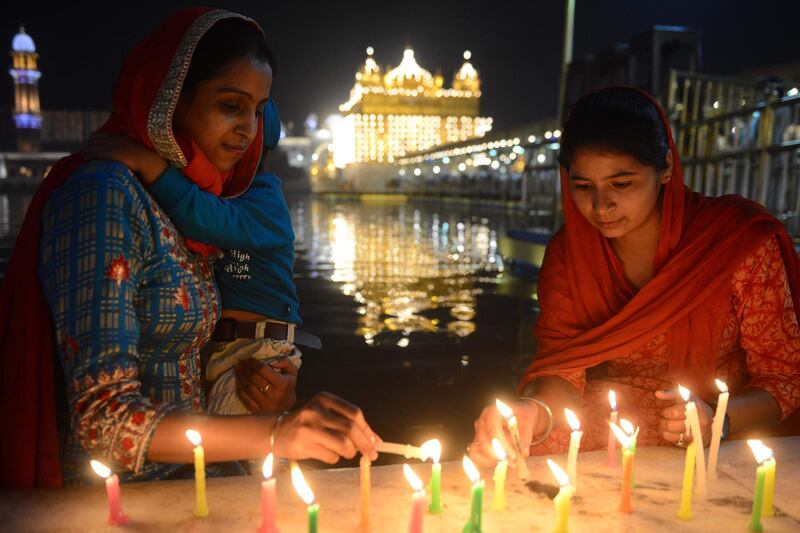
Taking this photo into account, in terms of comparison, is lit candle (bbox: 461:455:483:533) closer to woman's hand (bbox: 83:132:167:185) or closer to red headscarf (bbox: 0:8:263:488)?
red headscarf (bbox: 0:8:263:488)

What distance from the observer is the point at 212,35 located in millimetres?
1834

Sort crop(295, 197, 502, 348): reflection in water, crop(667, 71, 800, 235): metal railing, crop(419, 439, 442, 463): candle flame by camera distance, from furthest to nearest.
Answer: crop(295, 197, 502, 348): reflection in water → crop(667, 71, 800, 235): metal railing → crop(419, 439, 442, 463): candle flame

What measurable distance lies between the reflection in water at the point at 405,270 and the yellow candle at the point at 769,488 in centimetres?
488

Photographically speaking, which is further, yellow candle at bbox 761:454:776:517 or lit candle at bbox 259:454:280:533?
yellow candle at bbox 761:454:776:517

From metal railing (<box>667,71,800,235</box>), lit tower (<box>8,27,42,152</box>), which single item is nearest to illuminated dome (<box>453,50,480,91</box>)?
lit tower (<box>8,27,42,152</box>)

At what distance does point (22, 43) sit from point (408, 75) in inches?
2193

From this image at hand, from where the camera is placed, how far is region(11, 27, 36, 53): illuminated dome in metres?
92.9

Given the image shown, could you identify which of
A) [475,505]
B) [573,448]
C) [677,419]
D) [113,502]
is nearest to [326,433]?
[475,505]

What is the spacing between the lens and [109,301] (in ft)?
5.10

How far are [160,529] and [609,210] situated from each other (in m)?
1.72

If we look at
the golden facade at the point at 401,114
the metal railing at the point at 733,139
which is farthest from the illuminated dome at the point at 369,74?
the metal railing at the point at 733,139

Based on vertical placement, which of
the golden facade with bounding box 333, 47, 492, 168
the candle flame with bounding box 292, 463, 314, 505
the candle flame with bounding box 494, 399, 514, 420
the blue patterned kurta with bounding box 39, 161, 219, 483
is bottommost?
the candle flame with bounding box 292, 463, 314, 505

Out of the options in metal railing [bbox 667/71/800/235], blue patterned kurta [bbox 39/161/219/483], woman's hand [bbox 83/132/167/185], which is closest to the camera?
blue patterned kurta [bbox 39/161/219/483]

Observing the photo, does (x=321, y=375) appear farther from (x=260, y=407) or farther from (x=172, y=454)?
(x=172, y=454)
